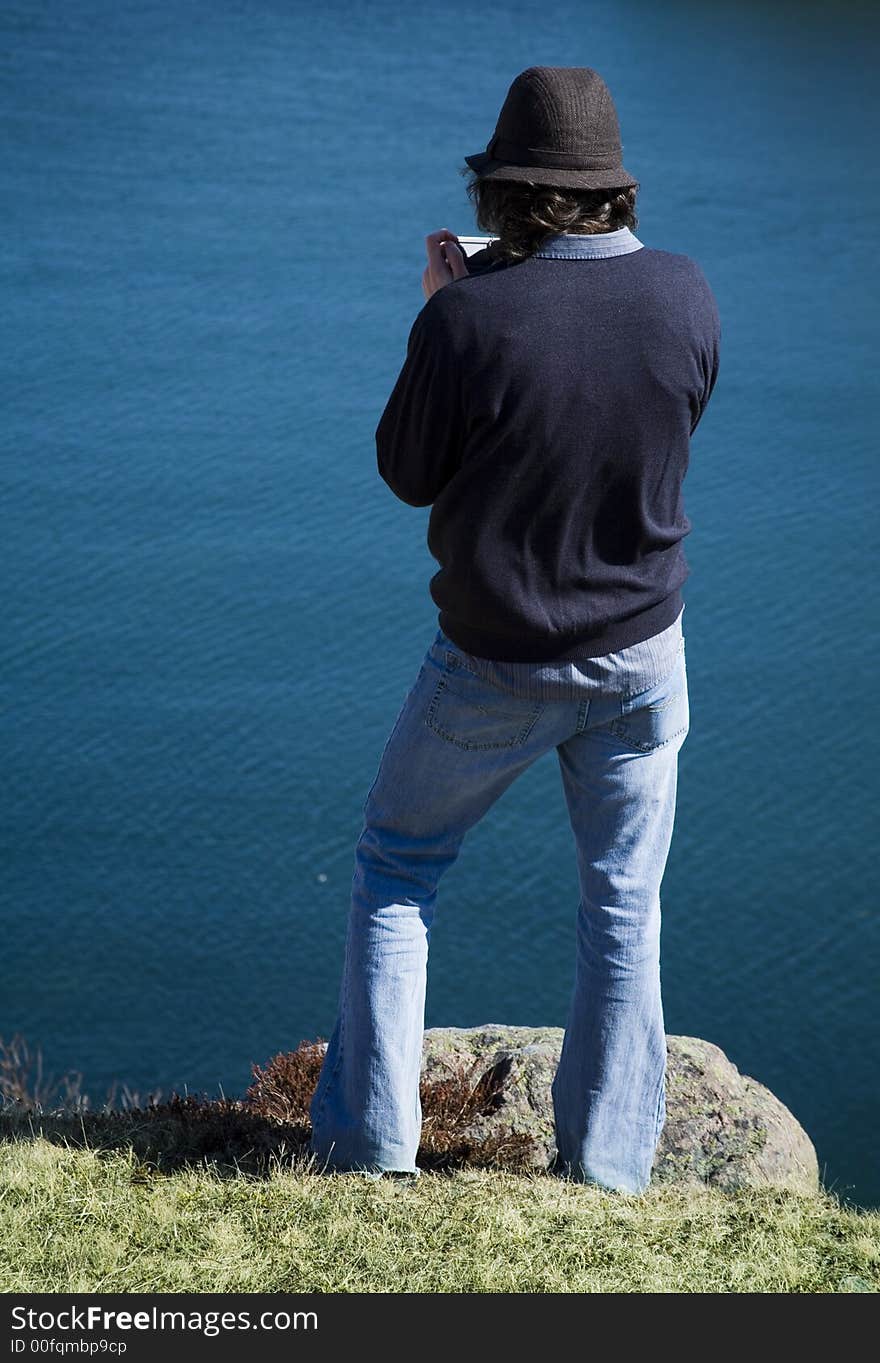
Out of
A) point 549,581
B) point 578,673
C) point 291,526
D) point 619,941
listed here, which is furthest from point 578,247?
point 291,526

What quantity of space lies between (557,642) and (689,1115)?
47.6 inches

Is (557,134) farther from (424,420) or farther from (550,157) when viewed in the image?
(424,420)

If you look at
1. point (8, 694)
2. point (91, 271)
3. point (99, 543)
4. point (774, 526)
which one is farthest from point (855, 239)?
point (8, 694)

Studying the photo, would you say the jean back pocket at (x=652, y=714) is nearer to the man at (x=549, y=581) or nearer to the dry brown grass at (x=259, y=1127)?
the man at (x=549, y=581)

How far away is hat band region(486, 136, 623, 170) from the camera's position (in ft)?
6.39

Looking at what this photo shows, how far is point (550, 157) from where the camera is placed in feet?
6.38

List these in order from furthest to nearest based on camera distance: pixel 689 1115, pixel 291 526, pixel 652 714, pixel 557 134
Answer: pixel 291 526
pixel 689 1115
pixel 652 714
pixel 557 134

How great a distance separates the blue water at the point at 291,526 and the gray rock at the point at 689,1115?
51.2 inches

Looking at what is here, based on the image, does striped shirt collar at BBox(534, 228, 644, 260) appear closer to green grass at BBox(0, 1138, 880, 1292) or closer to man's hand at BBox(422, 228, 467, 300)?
man's hand at BBox(422, 228, 467, 300)

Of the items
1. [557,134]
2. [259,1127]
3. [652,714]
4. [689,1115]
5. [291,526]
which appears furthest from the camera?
[291,526]

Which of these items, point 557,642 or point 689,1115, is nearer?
point 557,642

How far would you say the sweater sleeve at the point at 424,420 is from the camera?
1.91 m

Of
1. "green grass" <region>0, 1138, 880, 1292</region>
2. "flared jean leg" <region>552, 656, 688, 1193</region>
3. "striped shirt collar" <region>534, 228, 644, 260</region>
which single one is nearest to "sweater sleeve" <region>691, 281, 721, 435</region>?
"striped shirt collar" <region>534, 228, 644, 260</region>

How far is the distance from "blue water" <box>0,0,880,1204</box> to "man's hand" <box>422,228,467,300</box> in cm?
289
